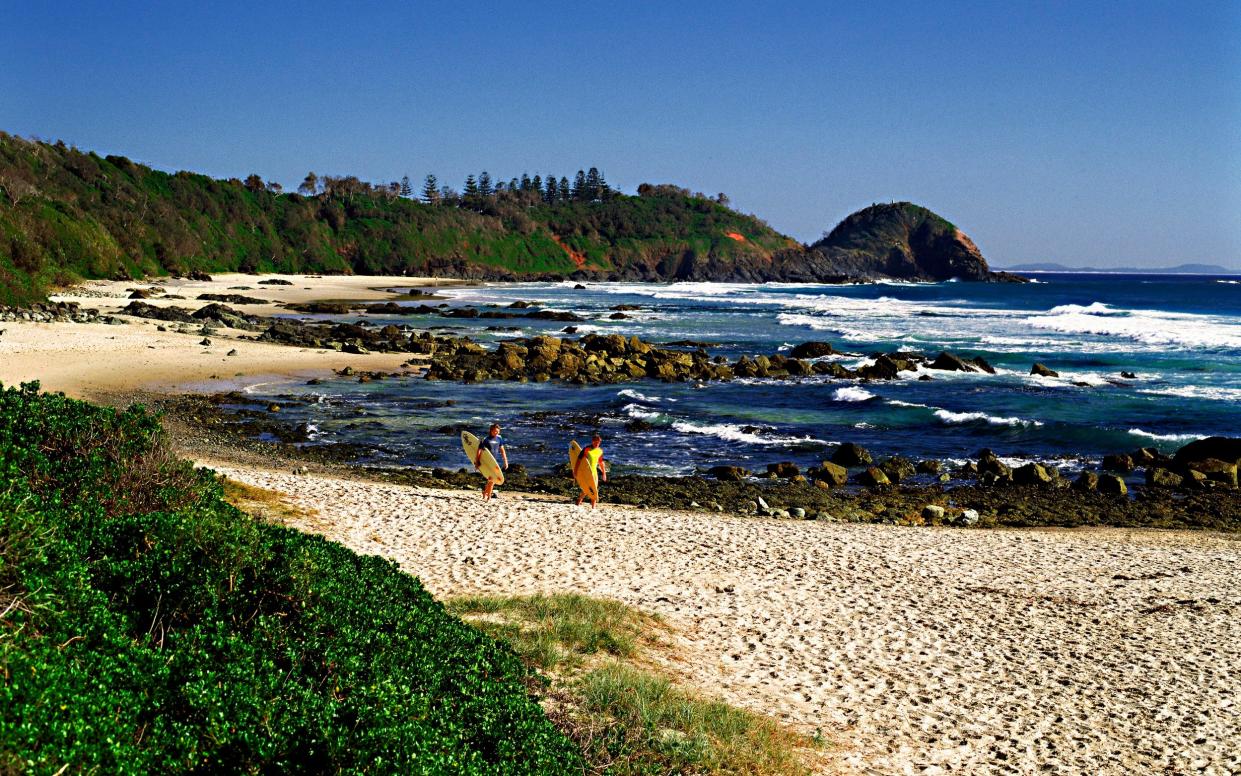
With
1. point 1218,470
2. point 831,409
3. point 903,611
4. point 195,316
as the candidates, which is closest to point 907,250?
point 195,316

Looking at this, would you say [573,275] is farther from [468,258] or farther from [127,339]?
[127,339]

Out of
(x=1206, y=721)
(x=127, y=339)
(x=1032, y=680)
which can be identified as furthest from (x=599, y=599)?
(x=127, y=339)

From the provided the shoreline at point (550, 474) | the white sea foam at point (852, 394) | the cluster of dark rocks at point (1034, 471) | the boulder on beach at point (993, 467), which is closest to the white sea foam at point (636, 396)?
the white sea foam at point (852, 394)

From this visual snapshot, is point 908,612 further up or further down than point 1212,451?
further down

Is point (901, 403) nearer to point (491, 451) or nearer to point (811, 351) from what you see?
point (811, 351)

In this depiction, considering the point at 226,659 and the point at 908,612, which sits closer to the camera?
the point at 226,659

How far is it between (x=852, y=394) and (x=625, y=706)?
83.3 feet

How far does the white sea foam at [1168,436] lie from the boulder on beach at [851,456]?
850 centimetres

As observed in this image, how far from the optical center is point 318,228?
384 feet

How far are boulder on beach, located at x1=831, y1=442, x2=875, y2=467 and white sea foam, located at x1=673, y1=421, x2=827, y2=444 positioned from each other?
2.09 meters

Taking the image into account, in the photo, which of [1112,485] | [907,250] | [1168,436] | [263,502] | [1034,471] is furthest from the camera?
[907,250]

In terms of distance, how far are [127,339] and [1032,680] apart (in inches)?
1330

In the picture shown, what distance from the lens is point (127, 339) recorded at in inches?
1345

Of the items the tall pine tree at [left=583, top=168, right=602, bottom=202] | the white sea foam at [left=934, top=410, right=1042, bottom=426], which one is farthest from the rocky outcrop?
the white sea foam at [left=934, top=410, right=1042, bottom=426]
